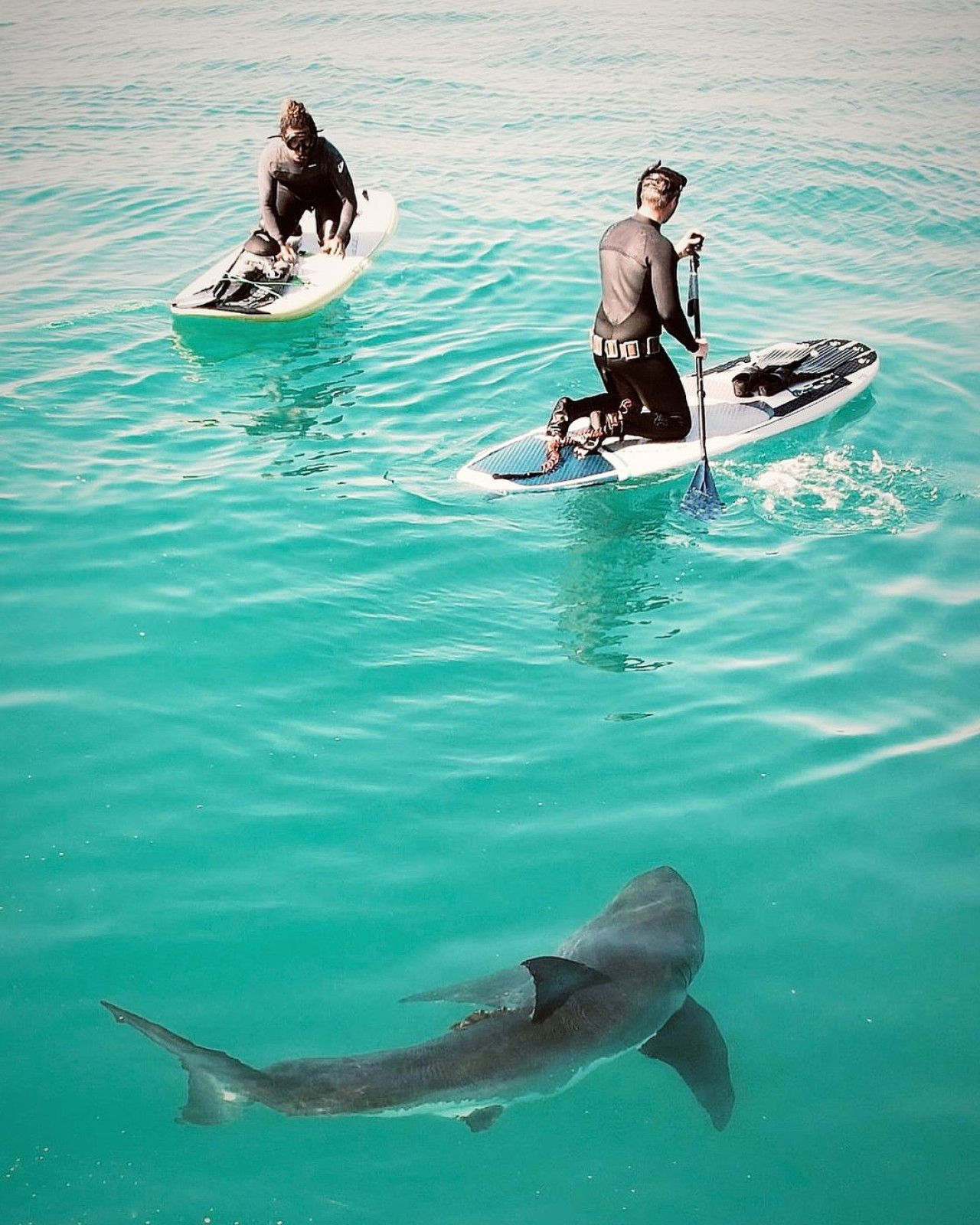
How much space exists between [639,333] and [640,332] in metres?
0.01

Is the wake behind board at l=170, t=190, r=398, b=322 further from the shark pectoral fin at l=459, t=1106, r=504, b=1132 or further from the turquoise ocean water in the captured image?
the shark pectoral fin at l=459, t=1106, r=504, b=1132

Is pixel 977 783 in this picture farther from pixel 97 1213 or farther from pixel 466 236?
pixel 466 236

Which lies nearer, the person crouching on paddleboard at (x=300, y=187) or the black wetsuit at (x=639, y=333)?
the black wetsuit at (x=639, y=333)

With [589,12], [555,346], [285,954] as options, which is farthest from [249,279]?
[589,12]

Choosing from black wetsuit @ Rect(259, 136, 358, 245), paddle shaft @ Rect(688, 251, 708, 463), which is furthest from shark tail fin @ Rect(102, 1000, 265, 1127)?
black wetsuit @ Rect(259, 136, 358, 245)

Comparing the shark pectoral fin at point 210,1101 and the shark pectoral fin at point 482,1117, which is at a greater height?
the shark pectoral fin at point 210,1101

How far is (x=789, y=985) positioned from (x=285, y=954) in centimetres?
209

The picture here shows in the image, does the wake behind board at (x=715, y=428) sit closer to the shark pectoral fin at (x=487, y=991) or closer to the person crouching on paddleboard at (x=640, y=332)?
the person crouching on paddleboard at (x=640, y=332)

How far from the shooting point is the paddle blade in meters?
8.16

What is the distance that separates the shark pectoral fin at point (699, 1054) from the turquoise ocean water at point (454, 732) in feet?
0.45

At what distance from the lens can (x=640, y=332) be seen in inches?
322

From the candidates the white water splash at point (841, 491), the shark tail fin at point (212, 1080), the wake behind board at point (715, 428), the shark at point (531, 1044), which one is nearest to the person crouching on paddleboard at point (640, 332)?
the wake behind board at point (715, 428)

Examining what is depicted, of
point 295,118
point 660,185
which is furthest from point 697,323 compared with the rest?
point 295,118

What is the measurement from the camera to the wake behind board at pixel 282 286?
11.0 m
